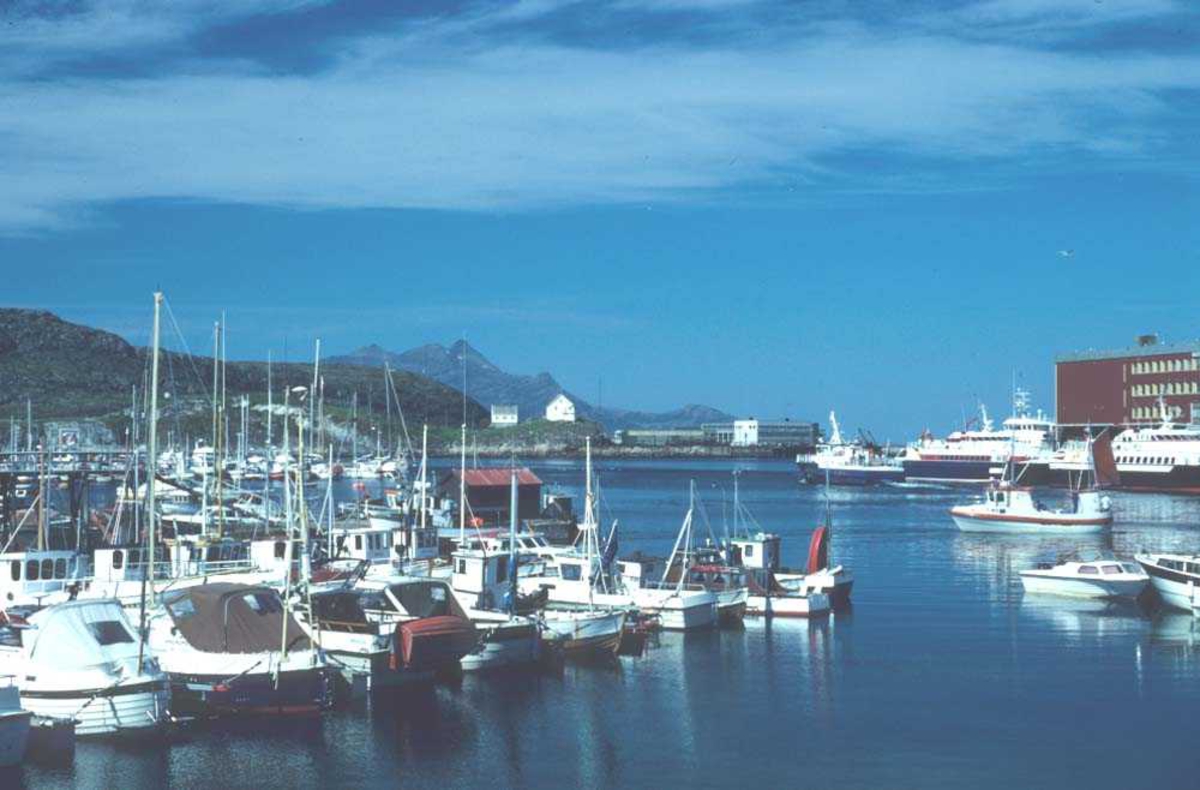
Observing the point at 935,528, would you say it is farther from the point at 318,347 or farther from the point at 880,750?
the point at 880,750

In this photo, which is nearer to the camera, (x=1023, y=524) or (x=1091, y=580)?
(x=1091, y=580)

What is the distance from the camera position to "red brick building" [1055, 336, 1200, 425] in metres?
148

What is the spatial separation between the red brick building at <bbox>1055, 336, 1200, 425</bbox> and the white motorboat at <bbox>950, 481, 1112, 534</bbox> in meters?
69.4

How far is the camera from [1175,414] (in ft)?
486

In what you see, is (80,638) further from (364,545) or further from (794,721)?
(364,545)

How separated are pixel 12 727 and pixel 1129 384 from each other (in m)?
146

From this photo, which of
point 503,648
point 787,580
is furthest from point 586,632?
point 787,580

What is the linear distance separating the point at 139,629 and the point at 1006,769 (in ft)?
54.0

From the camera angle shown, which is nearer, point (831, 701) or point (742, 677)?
point (831, 701)

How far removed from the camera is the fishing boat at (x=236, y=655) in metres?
28.9

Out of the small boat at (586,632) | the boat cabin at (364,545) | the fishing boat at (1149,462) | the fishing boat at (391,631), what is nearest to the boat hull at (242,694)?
the fishing boat at (391,631)

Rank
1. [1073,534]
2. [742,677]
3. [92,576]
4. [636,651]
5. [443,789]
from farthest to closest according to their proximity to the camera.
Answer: [1073,534]
[92,576]
[636,651]
[742,677]
[443,789]

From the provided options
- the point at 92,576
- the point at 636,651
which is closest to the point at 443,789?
the point at 636,651

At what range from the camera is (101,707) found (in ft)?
86.9
